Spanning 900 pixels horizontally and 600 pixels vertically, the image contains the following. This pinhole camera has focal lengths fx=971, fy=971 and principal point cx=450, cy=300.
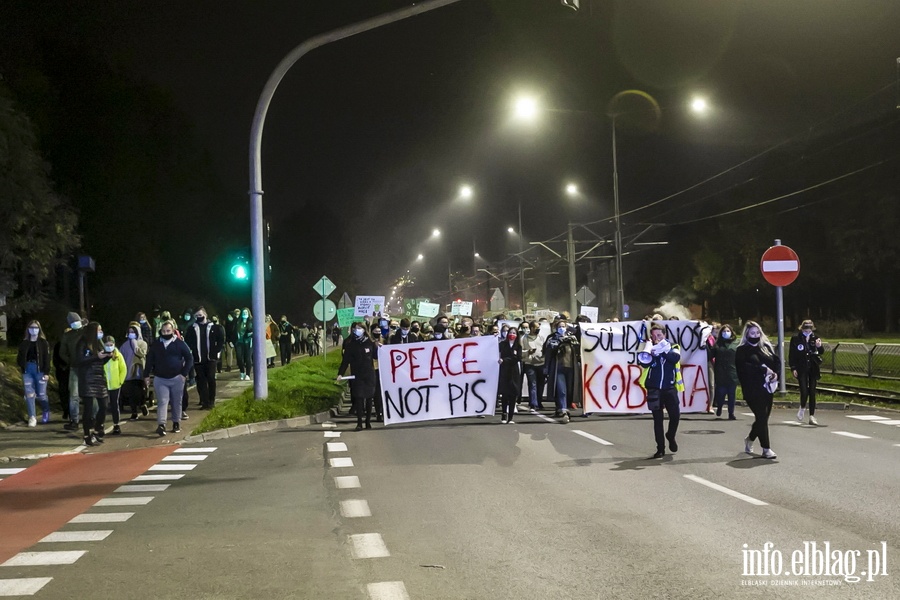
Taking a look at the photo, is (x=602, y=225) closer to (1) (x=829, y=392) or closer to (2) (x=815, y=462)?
(1) (x=829, y=392)

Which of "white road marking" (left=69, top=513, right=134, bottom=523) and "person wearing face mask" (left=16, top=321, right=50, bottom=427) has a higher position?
"person wearing face mask" (left=16, top=321, right=50, bottom=427)

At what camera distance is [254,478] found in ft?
36.5

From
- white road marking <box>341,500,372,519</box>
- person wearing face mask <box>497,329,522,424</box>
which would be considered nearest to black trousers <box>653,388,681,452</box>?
white road marking <box>341,500,372,519</box>

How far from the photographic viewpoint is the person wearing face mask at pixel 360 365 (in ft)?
53.3

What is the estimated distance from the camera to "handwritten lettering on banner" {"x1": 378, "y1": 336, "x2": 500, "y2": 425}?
56.0ft

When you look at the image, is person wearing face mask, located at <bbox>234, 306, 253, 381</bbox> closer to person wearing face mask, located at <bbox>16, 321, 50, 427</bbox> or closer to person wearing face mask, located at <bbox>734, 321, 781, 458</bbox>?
person wearing face mask, located at <bbox>16, 321, 50, 427</bbox>

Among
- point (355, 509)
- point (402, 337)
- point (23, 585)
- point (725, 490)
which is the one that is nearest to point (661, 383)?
point (725, 490)

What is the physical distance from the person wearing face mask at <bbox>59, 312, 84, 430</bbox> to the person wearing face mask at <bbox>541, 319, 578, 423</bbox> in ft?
26.3

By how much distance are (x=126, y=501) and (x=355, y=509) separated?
101 inches

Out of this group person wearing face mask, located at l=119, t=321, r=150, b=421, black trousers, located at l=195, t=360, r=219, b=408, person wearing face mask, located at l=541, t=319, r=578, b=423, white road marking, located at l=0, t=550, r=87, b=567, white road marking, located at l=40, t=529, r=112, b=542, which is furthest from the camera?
black trousers, located at l=195, t=360, r=219, b=408

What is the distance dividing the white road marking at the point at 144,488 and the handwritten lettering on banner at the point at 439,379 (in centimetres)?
646

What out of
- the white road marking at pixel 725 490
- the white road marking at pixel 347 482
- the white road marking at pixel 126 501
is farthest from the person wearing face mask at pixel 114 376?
the white road marking at pixel 725 490

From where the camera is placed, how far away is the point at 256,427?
16344 millimetres

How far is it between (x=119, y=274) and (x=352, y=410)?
21.5 metres
